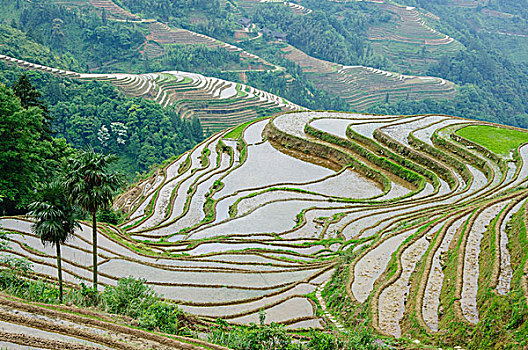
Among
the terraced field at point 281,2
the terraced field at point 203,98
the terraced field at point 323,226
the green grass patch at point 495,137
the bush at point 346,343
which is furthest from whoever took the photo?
the terraced field at point 281,2

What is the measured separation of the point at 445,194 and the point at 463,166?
4.57 metres

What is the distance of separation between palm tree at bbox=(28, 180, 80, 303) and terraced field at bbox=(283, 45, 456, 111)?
102 metres

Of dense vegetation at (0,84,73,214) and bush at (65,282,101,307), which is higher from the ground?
dense vegetation at (0,84,73,214)

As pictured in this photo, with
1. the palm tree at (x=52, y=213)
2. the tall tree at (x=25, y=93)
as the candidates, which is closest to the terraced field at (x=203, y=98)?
the tall tree at (x=25, y=93)

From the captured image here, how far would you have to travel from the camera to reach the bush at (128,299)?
36.5ft

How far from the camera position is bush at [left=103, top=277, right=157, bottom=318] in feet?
36.5

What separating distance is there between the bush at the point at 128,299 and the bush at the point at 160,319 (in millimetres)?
447

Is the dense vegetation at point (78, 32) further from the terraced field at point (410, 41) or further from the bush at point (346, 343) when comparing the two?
the bush at point (346, 343)

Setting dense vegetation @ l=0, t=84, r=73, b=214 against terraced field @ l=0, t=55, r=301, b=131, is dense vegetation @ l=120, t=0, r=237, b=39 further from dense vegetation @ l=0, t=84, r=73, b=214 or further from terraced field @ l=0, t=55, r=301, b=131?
dense vegetation @ l=0, t=84, r=73, b=214

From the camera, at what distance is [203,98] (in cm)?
7962

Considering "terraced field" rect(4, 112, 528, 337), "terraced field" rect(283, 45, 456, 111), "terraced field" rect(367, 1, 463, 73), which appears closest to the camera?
"terraced field" rect(4, 112, 528, 337)

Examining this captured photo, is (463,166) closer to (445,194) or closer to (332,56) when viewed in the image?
(445,194)

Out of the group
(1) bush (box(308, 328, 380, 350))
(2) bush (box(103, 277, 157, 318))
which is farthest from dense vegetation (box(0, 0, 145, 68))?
(1) bush (box(308, 328, 380, 350))

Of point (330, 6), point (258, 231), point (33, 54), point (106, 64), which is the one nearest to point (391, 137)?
point (258, 231)
